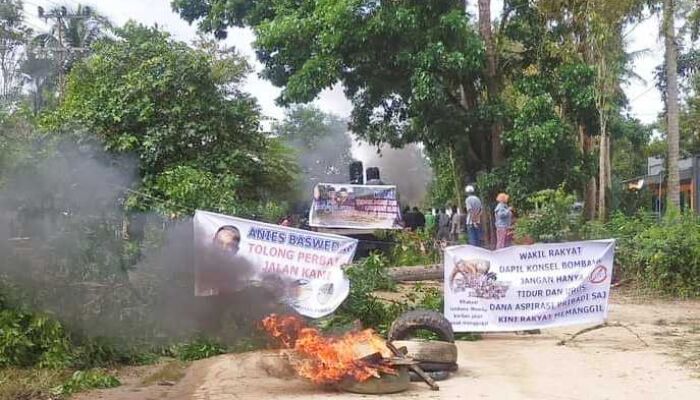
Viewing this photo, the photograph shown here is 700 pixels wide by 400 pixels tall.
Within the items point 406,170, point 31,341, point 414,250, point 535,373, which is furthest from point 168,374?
point 406,170

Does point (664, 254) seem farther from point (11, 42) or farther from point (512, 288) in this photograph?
point (11, 42)

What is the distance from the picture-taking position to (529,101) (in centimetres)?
1738

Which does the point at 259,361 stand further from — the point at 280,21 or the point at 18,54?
the point at 18,54

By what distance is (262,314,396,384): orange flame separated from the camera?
24.5 ft

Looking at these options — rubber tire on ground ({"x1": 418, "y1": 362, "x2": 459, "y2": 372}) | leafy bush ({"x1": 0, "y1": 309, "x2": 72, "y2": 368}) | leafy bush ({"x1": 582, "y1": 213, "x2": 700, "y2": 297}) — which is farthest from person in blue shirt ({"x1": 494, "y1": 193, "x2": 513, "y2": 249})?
leafy bush ({"x1": 0, "y1": 309, "x2": 72, "y2": 368})

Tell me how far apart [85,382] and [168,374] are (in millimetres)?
1024

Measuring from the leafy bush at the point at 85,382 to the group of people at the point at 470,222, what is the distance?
807 cm

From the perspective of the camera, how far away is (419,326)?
8.92 meters

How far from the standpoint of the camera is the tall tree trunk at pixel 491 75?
18688 mm

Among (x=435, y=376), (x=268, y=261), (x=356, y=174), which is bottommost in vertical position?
(x=435, y=376)

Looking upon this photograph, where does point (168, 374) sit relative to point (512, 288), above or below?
below

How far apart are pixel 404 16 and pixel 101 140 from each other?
720 centimetres

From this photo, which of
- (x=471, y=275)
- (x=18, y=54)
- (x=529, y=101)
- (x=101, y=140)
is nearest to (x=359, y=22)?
(x=529, y=101)

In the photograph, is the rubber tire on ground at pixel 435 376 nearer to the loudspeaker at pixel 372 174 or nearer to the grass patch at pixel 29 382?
the grass patch at pixel 29 382
